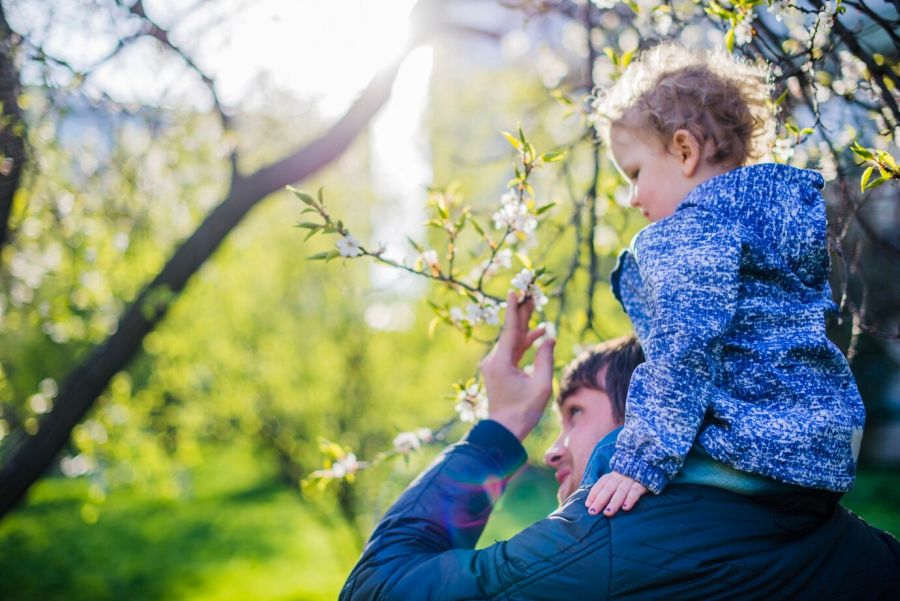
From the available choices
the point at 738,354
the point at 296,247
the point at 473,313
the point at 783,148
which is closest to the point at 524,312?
the point at 473,313

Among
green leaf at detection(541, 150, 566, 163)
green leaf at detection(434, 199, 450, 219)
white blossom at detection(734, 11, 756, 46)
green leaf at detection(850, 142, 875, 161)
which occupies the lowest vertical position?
green leaf at detection(434, 199, 450, 219)

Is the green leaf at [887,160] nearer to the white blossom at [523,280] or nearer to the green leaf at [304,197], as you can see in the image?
the white blossom at [523,280]

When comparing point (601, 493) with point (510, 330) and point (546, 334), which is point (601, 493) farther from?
point (546, 334)

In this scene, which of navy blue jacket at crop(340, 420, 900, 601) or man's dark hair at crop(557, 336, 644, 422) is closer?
navy blue jacket at crop(340, 420, 900, 601)

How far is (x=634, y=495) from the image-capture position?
1.30m

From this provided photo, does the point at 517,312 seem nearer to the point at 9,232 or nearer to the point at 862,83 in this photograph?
the point at 862,83

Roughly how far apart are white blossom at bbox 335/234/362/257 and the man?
570 mm

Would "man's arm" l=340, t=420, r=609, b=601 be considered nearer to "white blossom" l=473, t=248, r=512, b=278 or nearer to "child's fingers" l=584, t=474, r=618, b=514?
"child's fingers" l=584, t=474, r=618, b=514

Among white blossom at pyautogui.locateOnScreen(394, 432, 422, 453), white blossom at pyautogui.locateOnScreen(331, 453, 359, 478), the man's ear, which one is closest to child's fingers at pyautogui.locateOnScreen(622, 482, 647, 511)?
the man's ear

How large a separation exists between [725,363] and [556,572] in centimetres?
53

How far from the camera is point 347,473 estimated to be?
6.95ft

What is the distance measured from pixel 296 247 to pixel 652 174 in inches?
257

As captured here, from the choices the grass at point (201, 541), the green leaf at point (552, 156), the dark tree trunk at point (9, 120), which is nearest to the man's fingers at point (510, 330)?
the green leaf at point (552, 156)

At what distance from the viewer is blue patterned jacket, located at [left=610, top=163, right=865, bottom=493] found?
1302 mm
